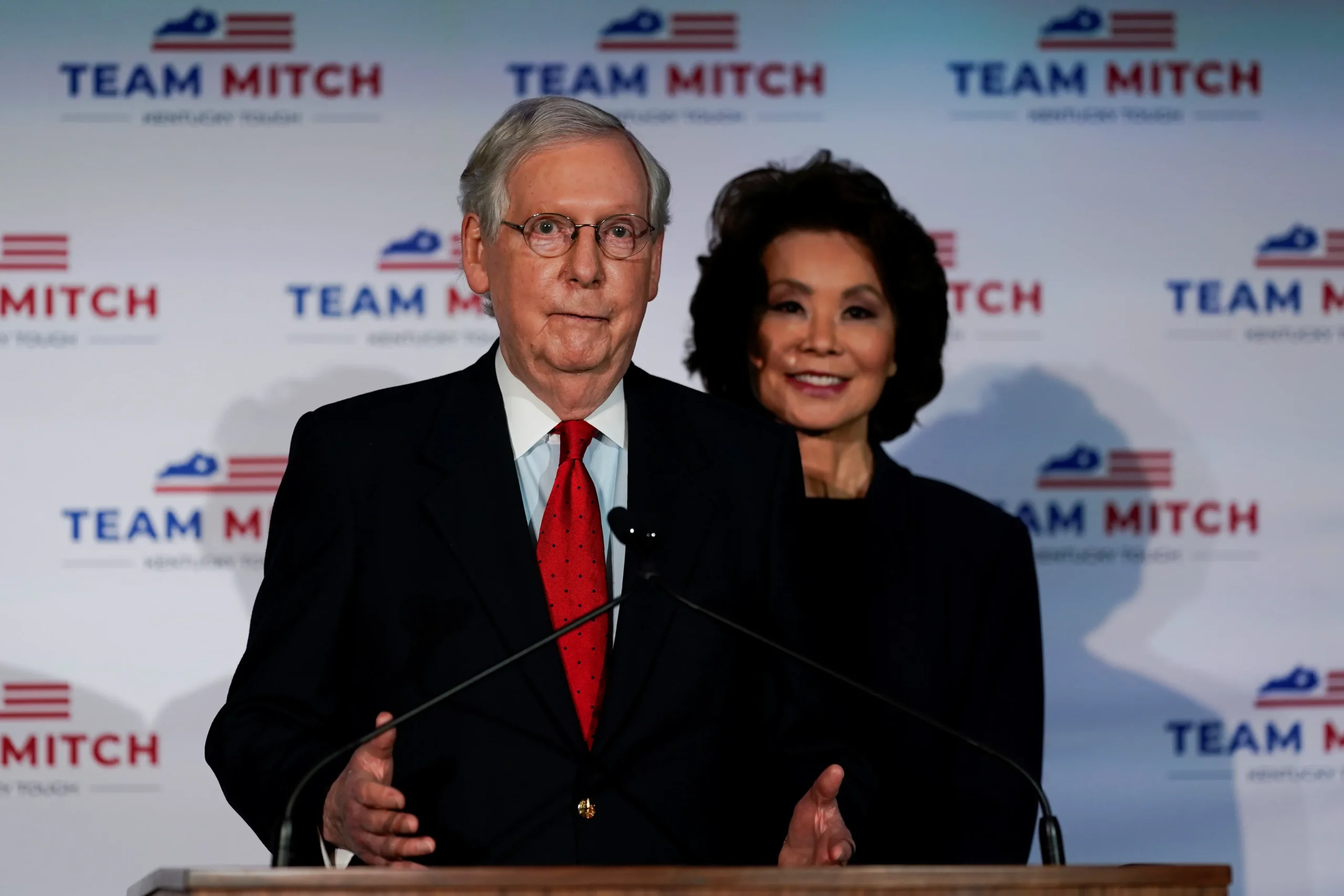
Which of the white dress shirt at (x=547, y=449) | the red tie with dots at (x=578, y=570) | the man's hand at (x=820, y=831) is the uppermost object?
the white dress shirt at (x=547, y=449)

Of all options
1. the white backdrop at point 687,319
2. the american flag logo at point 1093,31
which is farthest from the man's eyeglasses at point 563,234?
the american flag logo at point 1093,31

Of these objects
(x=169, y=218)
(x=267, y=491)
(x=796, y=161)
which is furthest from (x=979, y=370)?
(x=169, y=218)

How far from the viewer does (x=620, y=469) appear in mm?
2199

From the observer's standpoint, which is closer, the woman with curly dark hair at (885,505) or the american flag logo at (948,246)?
the woman with curly dark hair at (885,505)

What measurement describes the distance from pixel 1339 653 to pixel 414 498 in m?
2.63

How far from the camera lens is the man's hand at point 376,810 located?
1669 millimetres

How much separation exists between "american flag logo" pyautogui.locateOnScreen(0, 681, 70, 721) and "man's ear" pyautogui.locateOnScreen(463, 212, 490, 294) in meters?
1.92

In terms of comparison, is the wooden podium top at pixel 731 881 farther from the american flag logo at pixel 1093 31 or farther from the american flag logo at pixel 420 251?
the american flag logo at pixel 1093 31

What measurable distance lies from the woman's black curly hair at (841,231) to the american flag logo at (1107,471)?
872 mm

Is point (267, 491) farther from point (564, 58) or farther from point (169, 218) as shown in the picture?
point (564, 58)

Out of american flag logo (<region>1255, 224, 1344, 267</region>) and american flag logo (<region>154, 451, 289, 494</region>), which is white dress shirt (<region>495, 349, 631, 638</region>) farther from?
american flag logo (<region>1255, 224, 1344, 267</region>)

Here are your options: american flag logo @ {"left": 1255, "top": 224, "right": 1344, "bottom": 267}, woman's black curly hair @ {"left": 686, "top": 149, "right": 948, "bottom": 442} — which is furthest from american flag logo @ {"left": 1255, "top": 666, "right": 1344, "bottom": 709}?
woman's black curly hair @ {"left": 686, "top": 149, "right": 948, "bottom": 442}

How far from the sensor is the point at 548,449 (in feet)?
7.22

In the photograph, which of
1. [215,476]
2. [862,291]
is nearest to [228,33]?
[215,476]
